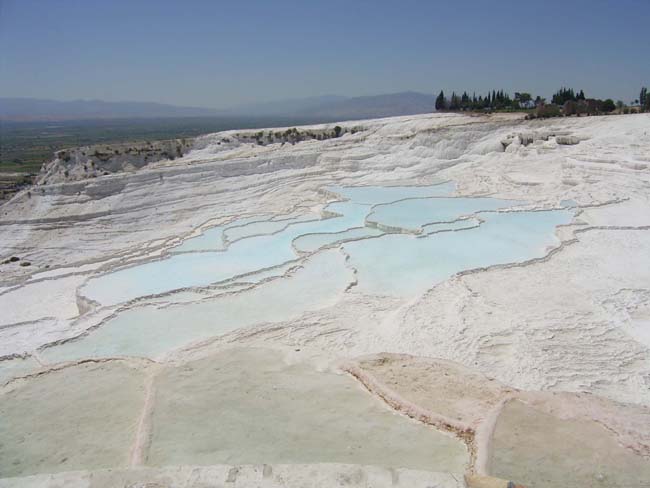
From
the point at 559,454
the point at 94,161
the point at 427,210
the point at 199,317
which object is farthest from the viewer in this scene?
the point at 94,161

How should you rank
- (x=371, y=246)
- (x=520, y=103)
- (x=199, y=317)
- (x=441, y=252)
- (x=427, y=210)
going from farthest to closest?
(x=520, y=103)
(x=427, y=210)
(x=371, y=246)
(x=441, y=252)
(x=199, y=317)

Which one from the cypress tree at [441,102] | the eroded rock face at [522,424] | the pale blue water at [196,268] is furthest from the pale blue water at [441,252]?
the cypress tree at [441,102]

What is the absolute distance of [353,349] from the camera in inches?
220

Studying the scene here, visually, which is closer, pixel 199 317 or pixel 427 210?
pixel 199 317

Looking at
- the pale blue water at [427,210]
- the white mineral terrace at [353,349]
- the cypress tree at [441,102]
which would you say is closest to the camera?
the white mineral terrace at [353,349]

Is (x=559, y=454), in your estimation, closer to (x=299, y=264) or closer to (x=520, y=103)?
(x=299, y=264)

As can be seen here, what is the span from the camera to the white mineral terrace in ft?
12.1

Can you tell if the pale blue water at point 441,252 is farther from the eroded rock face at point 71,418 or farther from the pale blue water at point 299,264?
the eroded rock face at point 71,418

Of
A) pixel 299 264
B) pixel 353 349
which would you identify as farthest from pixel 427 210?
pixel 353 349

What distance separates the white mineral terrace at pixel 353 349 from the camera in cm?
368

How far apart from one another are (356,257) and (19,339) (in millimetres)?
5247

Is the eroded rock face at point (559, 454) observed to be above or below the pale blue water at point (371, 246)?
below

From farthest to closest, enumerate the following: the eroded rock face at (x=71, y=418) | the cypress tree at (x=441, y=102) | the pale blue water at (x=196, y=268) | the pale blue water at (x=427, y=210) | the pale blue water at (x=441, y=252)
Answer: the cypress tree at (x=441, y=102)
the pale blue water at (x=427, y=210)
the pale blue water at (x=196, y=268)
the pale blue water at (x=441, y=252)
the eroded rock face at (x=71, y=418)

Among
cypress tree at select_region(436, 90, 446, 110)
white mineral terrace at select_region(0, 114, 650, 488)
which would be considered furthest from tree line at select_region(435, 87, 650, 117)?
white mineral terrace at select_region(0, 114, 650, 488)
